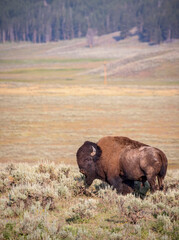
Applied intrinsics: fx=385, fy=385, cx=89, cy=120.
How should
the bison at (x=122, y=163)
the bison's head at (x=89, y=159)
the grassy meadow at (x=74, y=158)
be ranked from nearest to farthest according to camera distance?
the grassy meadow at (x=74, y=158) → the bison at (x=122, y=163) → the bison's head at (x=89, y=159)

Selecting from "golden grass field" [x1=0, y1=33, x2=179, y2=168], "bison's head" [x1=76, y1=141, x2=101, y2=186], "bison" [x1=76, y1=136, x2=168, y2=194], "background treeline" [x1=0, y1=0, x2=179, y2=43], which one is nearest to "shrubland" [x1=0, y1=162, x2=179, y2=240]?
"bison" [x1=76, y1=136, x2=168, y2=194]

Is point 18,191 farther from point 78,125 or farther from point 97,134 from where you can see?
point 78,125

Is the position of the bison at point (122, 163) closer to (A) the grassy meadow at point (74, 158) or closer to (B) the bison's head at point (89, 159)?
(B) the bison's head at point (89, 159)

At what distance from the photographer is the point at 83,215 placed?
6.57 m

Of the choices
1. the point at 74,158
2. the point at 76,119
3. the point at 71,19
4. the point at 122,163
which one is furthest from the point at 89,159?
the point at 71,19

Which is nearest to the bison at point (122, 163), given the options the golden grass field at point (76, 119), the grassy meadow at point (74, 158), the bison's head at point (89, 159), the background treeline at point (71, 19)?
the bison's head at point (89, 159)

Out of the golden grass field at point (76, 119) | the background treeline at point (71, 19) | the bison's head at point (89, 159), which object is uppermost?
the background treeline at point (71, 19)

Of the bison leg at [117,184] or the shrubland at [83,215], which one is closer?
the shrubland at [83,215]

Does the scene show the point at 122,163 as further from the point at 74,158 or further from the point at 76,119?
the point at 76,119

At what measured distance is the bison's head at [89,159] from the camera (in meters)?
7.78

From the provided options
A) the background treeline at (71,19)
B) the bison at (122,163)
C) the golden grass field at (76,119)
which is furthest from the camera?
the background treeline at (71,19)

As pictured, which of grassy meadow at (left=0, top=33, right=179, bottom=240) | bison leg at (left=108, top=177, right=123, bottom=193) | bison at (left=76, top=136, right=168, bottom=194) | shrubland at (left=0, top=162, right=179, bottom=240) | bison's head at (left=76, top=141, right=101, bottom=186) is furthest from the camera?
bison's head at (left=76, top=141, right=101, bottom=186)

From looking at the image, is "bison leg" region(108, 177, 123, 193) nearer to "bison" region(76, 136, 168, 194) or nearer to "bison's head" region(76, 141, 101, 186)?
"bison" region(76, 136, 168, 194)

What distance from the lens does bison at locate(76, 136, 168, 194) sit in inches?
280
